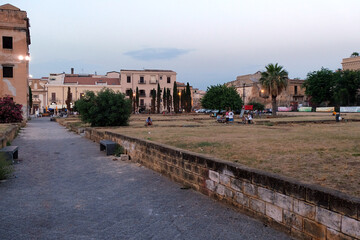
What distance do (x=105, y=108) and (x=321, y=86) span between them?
5373cm

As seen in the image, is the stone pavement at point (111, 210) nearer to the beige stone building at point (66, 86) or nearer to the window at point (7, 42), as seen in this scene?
the window at point (7, 42)

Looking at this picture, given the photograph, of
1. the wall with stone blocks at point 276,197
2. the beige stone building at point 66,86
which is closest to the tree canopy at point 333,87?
the beige stone building at point 66,86

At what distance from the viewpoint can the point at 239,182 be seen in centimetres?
455

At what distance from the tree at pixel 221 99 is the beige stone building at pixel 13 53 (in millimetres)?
25988

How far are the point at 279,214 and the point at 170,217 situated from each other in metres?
1.62

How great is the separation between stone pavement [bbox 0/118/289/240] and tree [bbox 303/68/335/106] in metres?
61.0

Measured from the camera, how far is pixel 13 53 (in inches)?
1247

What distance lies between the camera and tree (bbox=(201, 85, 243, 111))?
45625 mm

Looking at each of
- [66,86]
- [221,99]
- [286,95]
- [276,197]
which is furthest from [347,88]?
[276,197]

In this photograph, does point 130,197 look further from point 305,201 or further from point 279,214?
point 305,201

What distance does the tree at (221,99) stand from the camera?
45.6 meters

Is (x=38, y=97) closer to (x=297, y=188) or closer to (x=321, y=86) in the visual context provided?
(x=321, y=86)

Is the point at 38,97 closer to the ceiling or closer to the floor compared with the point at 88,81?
closer to the floor

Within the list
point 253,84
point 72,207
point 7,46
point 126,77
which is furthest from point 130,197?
point 253,84
